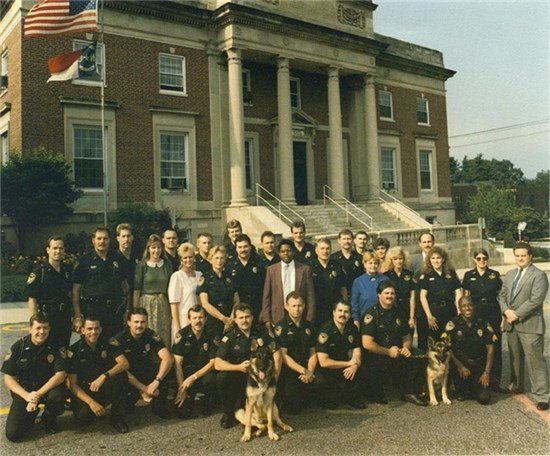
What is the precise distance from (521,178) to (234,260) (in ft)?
431

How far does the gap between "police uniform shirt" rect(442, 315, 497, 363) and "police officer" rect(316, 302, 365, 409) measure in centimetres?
128

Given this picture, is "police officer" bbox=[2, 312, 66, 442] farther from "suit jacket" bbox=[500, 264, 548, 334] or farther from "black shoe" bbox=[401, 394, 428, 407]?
"suit jacket" bbox=[500, 264, 548, 334]

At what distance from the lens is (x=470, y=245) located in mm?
24219

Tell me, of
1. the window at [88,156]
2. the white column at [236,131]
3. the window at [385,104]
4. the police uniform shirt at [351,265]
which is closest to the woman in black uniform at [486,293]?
the police uniform shirt at [351,265]

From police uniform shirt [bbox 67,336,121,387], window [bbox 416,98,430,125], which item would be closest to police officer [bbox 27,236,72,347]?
police uniform shirt [bbox 67,336,121,387]

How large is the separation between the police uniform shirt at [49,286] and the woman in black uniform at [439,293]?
4.79m

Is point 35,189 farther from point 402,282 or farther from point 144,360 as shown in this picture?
point 402,282

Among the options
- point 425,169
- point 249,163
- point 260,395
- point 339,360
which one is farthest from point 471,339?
point 425,169

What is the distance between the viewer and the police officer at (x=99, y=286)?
6.97 metres

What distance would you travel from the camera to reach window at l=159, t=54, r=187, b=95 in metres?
21.3

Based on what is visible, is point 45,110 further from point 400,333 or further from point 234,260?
point 400,333

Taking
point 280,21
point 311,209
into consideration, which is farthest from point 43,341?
point 280,21

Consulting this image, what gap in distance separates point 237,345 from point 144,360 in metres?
1.13

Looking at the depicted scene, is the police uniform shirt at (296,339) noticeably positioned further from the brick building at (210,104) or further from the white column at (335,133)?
the white column at (335,133)
